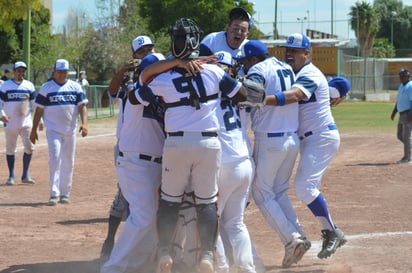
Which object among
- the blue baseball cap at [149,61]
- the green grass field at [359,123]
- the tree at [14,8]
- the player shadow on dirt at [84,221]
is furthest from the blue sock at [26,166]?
the green grass field at [359,123]

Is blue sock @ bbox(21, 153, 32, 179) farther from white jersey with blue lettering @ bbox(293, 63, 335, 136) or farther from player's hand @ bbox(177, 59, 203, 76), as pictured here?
player's hand @ bbox(177, 59, 203, 76)

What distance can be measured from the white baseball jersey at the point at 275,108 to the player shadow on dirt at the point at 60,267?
2.14 metres

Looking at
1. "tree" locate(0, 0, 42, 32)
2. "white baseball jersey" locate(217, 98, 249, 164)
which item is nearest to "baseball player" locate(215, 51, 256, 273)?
"white baseball jersey" locate(217, 98, 249, 164)

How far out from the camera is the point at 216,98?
6.67 meters

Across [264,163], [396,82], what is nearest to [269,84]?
[264,163]

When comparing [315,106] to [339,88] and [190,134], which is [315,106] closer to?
[339,88]

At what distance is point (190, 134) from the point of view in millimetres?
6492

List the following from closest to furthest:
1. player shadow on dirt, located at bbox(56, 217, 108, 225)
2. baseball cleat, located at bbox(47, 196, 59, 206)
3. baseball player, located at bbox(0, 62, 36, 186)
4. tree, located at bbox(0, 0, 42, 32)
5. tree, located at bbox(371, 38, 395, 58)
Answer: player shadow on dirt, located at bbox(56, 217, 108, 225) < baseball cleat, located at bbox(47, 196, 59, 206) < baseball player, located at bbox(0, 62, 36, 186) < tree, located at bbox(0, 0, 42, 32) < tree, located at bbox(371, 38, 395, 58)

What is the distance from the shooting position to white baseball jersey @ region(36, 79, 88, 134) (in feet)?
40.7

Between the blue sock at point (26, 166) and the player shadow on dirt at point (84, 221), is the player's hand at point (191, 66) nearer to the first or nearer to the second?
the player shadow on dirt at point (84, 221)

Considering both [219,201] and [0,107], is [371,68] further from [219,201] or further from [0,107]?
[219,201]

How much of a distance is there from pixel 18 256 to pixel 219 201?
2668 mm

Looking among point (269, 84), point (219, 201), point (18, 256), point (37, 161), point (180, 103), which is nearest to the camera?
point (180, 103)

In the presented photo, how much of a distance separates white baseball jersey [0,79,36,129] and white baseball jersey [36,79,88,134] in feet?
10.7
